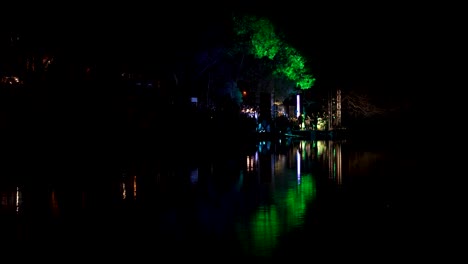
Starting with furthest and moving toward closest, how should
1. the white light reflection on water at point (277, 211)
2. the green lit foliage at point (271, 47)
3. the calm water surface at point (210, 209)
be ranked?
the green lit foliage at point (271, 47)
the white light reflection on water at point (277, 211)
the calm water surface at point (210, 209)

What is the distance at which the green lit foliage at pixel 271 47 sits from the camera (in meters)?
48.8

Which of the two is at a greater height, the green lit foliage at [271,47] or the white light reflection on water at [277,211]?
the green lit foliage at [271,47]

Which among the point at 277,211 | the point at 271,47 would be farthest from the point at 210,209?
the point at 271,47

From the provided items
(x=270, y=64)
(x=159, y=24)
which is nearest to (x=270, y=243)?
(x=159, y=24)

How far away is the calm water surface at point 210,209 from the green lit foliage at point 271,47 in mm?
29636

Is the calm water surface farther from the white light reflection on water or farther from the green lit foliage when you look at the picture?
the green lit foliage

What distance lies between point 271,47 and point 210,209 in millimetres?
39509

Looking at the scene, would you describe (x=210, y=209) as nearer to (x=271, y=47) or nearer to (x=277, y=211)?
(x=277, y=211)

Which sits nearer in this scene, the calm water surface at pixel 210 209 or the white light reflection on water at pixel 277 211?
the calm water surface at pixel 210 209

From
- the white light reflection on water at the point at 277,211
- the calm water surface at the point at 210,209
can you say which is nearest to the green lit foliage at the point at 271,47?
the calm water surface at the point at 210,209

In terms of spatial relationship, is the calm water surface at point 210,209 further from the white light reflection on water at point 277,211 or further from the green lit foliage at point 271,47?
the green lit foliage at point 271,47

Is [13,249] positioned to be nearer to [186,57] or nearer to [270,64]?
[186,57]

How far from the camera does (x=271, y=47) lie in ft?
164

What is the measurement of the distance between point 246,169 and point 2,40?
47.1 feet
